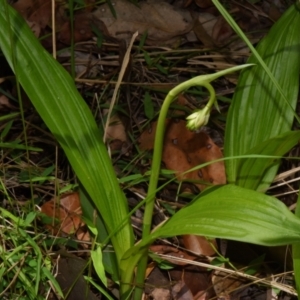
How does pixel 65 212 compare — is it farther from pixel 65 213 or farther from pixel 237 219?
pixel 237 219

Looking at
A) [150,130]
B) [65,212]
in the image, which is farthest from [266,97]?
[65,212]

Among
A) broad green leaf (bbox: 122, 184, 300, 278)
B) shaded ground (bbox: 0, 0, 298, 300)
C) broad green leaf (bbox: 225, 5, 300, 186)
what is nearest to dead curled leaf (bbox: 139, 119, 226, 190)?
shaded ground (bbox: 0, 0, 298, 300)

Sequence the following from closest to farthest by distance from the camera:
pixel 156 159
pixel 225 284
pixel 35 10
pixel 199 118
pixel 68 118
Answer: pixel 199 118 → pixel 156 159 → pixel 68 118 → pixel 225 284 → pixel 35 10

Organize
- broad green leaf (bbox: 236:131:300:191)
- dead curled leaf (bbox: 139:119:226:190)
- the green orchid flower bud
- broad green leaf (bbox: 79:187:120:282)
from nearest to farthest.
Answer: the green orchid flower bud → broad green leaf (bbox: 236:131:300:191) → broad green leaf (bbox: 79:187:120:282) → dead curled leaf (bbox: 139:119:226:190)

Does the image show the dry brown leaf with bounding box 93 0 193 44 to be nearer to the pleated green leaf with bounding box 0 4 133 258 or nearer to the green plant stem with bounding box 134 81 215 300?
the pleated green leaf with bounding box 0 4 133 258

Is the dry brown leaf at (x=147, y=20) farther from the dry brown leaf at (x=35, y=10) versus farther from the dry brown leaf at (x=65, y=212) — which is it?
the dry brown leaf at (x=65, y=212)

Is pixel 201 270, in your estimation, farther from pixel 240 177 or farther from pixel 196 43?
pixel 196 43
